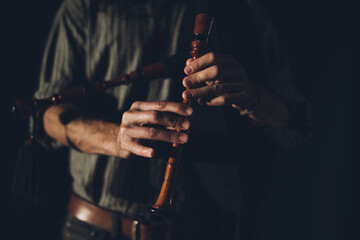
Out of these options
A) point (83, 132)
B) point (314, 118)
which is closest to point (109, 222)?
point (83, 132)

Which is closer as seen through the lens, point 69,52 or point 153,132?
point 153,132

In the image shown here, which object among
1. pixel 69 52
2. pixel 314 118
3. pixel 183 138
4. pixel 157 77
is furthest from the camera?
pixel 314 118

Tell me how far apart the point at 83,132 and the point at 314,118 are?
1.10 meters

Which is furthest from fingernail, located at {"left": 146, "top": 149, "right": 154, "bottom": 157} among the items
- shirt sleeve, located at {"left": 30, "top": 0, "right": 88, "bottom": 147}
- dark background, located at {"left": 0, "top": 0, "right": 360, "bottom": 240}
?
dark background, located at {"left": 0, "top": 0, "right": 360, "bottom": 240}

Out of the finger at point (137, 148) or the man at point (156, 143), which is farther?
the man at point (156, 143)

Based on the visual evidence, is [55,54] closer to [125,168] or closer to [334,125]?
[125,168]

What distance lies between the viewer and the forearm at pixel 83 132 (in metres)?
0.74

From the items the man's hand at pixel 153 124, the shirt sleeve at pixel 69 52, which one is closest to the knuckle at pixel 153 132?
the man's hand at pixel 153 124

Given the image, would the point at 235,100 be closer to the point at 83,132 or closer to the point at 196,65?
the point at 196,65

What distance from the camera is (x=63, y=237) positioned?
0.98 m

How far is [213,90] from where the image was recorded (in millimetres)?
612

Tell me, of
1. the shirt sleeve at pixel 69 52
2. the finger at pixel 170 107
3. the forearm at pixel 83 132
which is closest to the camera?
the finger at pixel 170 107

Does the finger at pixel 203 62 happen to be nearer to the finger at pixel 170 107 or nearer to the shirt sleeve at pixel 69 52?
the finger at pixel 170 107

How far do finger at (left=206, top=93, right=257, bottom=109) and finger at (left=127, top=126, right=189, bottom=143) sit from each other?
4.8 inches
